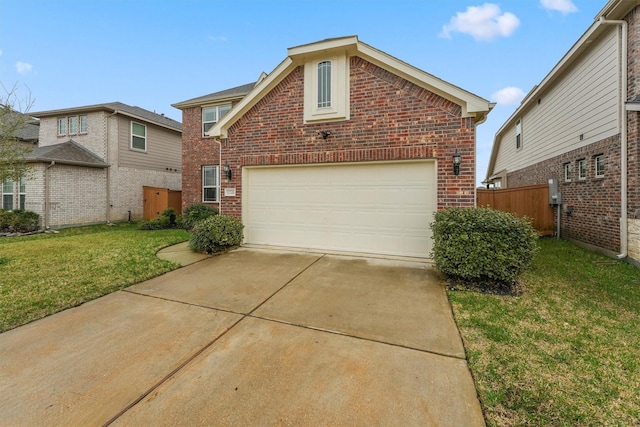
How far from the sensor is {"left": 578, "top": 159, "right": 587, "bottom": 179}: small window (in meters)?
8.01

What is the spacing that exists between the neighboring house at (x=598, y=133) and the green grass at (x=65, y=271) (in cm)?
1047

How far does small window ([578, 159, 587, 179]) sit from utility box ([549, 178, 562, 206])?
3.69ft

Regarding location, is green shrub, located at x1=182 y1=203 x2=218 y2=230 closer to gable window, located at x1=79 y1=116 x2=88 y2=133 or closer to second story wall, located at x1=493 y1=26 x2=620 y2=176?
gable window, located at x1=79 y1=116 x2=88 y2=133

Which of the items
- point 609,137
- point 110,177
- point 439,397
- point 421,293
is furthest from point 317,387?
point 110,177

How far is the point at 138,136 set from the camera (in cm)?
1465

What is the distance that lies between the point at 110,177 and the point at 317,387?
15.8 m

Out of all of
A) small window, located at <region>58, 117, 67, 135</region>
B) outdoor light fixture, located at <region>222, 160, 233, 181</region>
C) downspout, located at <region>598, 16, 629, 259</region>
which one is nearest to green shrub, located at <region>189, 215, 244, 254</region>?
outdoor light fixture, located at <region>222, 160, 233, 181</region>

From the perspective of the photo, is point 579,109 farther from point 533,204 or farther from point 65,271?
point 65,271

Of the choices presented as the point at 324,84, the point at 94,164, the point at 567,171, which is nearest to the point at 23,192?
the point at 94,164

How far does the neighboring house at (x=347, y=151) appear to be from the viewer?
6.00 meters

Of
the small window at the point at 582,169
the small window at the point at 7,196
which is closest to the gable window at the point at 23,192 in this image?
the small window at the point at 7,196

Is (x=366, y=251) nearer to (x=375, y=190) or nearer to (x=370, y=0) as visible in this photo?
(x=375, y=190)

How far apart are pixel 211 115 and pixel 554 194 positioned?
1441 cm

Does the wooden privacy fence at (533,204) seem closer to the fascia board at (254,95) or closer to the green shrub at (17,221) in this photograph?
the fascia board at (254,95)
